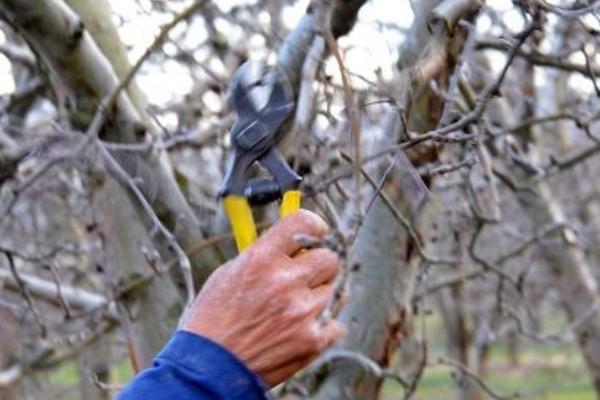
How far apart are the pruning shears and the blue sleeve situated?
24 centimetres

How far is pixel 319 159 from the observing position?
3789 millimetres

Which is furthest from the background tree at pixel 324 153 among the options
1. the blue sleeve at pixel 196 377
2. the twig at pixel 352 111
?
the blue sleeve at pixel 196 377

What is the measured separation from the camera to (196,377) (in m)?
1.62

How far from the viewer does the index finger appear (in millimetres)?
1697

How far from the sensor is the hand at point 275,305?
5.50ft

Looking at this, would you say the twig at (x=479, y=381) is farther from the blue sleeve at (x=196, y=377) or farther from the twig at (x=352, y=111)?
the blue sleeve at (x=196, y=377)

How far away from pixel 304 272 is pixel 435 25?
1143 millimetres

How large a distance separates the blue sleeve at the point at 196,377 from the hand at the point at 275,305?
0.02 metres

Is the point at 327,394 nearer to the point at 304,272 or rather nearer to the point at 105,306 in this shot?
the point at 105,306

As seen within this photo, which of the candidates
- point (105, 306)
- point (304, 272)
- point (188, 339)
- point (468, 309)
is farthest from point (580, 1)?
point (468, 309)

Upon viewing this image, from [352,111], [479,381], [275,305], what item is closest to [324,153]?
[479,381]

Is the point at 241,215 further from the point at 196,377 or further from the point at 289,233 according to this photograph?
the point at 196,377

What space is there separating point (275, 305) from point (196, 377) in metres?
0.15

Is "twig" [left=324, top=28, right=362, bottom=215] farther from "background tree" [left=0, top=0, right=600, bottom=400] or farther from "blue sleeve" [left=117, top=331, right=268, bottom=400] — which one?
"blue sleeve" [left=117, top=331, right=268, bottom=400]
